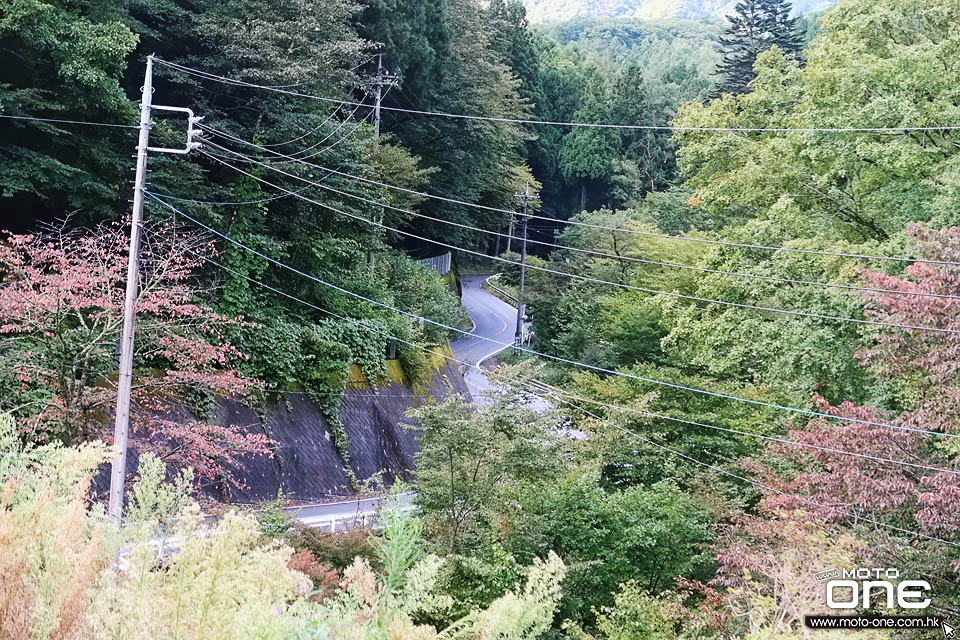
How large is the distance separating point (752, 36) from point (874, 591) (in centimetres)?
4670

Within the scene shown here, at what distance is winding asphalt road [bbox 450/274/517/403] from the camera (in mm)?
32250

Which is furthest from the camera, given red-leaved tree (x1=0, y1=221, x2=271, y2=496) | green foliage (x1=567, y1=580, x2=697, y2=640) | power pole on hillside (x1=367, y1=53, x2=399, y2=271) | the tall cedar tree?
the tall cedar tree

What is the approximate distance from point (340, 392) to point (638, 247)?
16352mm

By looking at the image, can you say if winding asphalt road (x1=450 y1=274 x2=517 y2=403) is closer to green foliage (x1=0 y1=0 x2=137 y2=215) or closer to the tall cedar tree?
green foliage (x1=0 y1=0 x2=137 y2=215)

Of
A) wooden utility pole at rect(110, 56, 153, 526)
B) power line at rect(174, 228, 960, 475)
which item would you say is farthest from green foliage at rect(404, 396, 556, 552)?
wooden utility pole at rect(110, 56, 153, 526)

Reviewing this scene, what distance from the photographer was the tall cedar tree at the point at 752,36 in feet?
153

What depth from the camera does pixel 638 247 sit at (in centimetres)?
3222

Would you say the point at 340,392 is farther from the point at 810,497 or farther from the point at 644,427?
the point at 810,497

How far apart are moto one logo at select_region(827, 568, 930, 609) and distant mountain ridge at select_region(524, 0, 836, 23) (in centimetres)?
16721

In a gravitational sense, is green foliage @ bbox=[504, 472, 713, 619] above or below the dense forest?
below

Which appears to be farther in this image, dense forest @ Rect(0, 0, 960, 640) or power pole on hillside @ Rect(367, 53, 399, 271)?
power pole on hillside @ Rect(367, 53, 399, 271)

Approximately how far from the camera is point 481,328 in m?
40.3

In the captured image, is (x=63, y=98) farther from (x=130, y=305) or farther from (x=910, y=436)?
(x=910, y=436)

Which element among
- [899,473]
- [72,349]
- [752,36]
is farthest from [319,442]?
[752,36]
